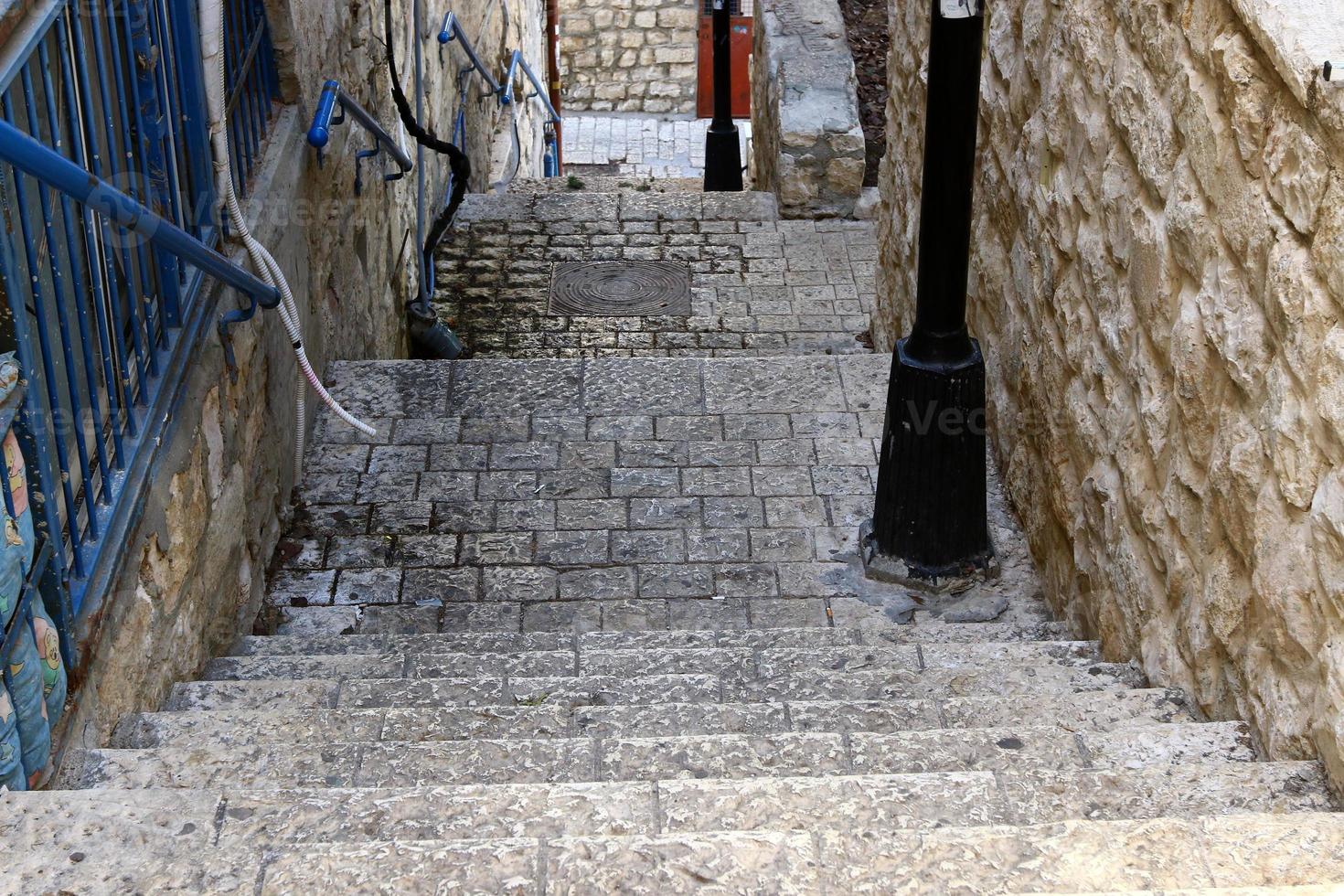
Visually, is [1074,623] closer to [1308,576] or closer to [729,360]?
[1308,576]

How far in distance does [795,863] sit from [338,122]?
4.20 meters

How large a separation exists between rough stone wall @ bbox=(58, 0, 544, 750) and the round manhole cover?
836mm

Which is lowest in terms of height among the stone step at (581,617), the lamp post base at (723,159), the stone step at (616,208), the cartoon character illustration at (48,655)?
the lamp post base at (723,159)

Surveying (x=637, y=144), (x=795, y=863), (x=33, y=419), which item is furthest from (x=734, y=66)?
(x=795, y=863)

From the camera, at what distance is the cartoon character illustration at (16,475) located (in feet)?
8.18

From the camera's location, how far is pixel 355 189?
6.05 meters

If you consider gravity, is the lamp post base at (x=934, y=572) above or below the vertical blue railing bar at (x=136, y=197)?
below

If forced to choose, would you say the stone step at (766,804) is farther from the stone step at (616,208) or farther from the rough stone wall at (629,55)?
the rough stone wall at (629,55)

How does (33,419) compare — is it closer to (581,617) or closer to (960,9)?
(581,617)

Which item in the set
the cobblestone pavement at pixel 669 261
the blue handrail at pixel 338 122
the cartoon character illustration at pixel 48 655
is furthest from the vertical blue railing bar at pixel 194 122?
the cobblestone pavement at pixel 669 261

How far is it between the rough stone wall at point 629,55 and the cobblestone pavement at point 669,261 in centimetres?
889

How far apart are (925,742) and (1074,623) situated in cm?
124

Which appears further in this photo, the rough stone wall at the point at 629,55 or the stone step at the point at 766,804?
A: the rough stone wall at the point at 629,55

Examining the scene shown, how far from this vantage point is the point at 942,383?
4.04m
